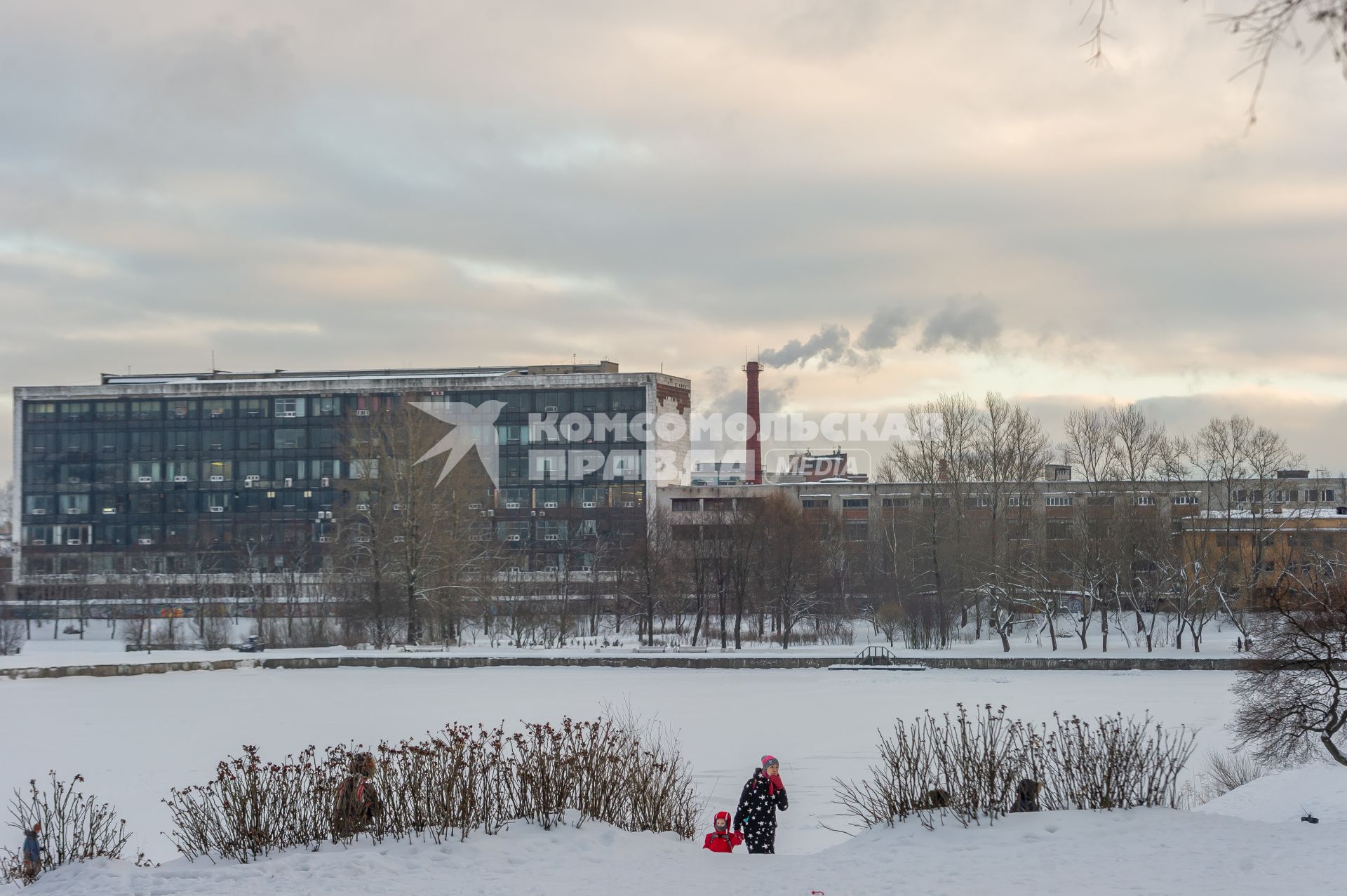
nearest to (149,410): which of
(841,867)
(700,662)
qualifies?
(700,662)

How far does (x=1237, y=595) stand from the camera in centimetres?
6456

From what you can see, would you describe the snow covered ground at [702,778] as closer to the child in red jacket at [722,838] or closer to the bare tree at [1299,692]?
the child in red jacket at [722,838]

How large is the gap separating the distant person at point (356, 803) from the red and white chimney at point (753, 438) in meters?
98.6

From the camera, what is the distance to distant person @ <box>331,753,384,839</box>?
13.7 m

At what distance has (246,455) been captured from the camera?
362ft

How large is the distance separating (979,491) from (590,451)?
43243mm

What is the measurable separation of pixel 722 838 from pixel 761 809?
120cm

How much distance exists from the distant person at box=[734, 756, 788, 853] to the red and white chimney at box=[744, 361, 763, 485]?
9678 cm

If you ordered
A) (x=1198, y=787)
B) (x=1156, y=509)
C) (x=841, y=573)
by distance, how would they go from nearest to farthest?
(x=1198, y=787), (x=1156, y=509), (x=841, y=573)

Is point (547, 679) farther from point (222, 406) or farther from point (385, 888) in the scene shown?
point (222, 406)

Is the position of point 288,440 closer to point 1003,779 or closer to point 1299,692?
point 1299,692

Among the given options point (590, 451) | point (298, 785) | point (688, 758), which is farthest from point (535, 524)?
point (298, 785)

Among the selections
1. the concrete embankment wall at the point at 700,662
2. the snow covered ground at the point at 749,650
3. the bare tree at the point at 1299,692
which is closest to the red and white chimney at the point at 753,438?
the snow covered ground at the point at 749,650

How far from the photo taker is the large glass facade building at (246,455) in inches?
4299
